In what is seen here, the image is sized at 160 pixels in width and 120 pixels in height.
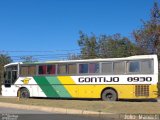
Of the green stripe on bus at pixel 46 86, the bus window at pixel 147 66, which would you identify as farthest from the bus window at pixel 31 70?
the bus window at pixel 147 66

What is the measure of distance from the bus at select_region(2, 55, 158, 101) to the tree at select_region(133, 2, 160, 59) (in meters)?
12.6

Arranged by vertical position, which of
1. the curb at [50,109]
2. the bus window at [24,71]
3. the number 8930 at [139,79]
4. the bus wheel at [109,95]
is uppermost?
the bus window at [24,71]

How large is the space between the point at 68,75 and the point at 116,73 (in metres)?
3.74

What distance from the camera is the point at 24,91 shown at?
3369cm

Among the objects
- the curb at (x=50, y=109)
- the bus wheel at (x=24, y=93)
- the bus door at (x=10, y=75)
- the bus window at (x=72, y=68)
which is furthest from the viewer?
the bus door at (x=10, y=75)

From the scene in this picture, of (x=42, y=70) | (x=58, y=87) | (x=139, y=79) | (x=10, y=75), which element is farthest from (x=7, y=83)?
(x=139, y=79)

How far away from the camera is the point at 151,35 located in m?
42.5

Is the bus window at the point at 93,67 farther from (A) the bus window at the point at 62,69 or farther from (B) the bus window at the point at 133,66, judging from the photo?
(B) the bus window at the point at 133,66

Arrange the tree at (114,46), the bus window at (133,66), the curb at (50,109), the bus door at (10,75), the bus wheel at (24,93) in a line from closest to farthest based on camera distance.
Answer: the curb at (50,109), the bus window at (133,66), the bus wheel at (24,93), the bus door at (10,75), the tree at (114,46)

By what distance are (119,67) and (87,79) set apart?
8.12 ft

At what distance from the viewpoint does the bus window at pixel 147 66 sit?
28516 mm

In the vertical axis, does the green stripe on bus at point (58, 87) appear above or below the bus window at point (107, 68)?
below

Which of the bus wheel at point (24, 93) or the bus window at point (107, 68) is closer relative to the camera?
the bus window at point (107, 68)

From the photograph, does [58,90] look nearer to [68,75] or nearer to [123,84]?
[68,75]
